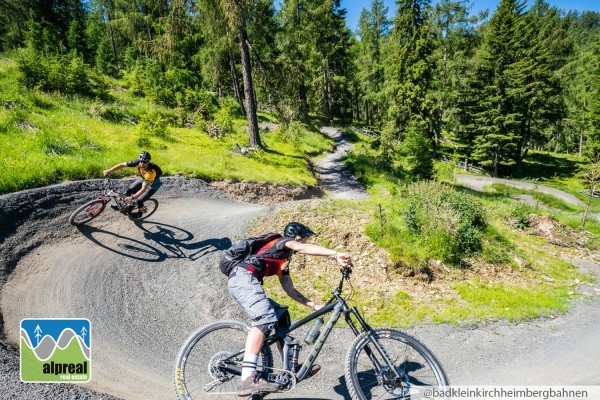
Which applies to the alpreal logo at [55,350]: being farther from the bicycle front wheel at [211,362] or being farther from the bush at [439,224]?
the bush at [439,224]

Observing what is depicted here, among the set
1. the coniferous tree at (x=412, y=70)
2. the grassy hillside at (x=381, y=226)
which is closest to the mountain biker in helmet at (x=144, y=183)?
the grassy hillside at (x=381, y=226)

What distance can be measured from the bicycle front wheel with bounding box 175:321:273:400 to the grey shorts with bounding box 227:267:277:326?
0.48 metres

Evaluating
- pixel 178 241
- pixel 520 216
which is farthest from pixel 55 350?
pixel 520 216

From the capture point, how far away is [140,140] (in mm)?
17625

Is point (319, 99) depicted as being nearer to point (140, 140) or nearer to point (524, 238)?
point (140, 140)

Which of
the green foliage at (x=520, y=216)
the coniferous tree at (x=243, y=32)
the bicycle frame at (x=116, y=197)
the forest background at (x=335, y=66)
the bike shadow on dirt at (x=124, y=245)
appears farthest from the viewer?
the forest background at (x=335, y=66)

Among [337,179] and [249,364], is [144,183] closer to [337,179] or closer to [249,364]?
[249,364]

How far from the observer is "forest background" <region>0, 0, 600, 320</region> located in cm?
1108

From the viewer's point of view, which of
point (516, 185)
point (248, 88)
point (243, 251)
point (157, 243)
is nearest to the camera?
point (243, 251)

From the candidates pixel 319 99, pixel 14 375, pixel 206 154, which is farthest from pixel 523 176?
pixel 14 375

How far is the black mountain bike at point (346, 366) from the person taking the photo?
4203 mm

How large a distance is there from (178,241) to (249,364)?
729 centimetres

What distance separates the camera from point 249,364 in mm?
4133

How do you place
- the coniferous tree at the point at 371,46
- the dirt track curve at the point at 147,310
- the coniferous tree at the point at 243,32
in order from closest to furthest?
the dirt track curve at the point at 147,310 → the coniferous tree at the point at 243,32 → the coniferous tree at the point at 371,46
